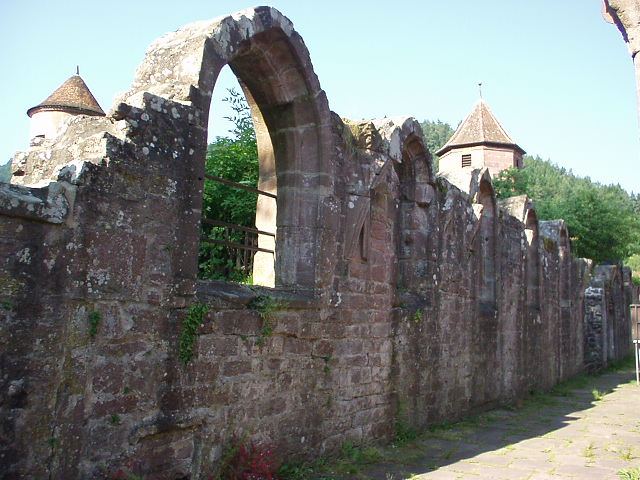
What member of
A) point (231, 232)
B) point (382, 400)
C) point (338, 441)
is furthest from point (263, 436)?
point (231, 232)

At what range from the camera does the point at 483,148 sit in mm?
34969

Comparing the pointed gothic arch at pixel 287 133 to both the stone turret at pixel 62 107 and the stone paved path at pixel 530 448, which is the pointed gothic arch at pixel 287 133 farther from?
the stone turret at pixel 62 107

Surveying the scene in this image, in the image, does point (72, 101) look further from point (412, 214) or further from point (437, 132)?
point (437, 132)

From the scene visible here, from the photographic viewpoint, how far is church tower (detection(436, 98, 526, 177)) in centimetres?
3503

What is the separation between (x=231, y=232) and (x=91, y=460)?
4.73 m

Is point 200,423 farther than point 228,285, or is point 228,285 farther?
point 228,285

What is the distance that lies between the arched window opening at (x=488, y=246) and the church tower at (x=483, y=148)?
24.8 metres

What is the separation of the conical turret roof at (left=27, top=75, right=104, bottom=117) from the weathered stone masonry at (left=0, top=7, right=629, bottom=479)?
18.0 m

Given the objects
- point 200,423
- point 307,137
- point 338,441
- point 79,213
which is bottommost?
point 338,441

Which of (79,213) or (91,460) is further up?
(79,213)

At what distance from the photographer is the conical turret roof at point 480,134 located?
3510 centimetres

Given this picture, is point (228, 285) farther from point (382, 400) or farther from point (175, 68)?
point (382, 400)

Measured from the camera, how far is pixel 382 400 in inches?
269

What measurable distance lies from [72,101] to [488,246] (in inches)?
723
